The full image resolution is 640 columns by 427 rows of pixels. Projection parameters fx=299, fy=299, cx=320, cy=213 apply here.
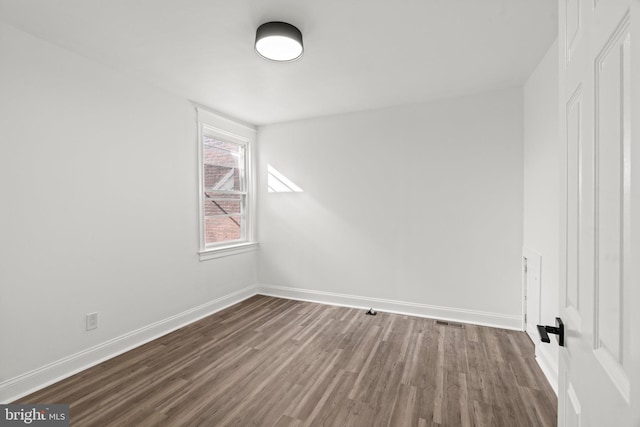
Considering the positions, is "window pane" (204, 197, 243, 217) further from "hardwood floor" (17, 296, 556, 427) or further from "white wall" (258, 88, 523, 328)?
"hardwood floor" (17, 296, 556, 427)

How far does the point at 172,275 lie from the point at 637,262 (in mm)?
3554

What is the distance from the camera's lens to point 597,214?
0.65 meters

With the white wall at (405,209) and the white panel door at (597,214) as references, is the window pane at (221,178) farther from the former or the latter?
the white panel door at (597,214)

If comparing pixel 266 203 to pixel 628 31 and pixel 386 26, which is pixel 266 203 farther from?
pixel 628 31

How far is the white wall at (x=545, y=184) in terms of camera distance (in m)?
2.22

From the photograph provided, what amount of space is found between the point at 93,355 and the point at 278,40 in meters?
2.93

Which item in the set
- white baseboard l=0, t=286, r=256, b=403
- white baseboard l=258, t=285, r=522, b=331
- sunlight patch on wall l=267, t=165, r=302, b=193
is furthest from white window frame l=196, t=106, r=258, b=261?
white baseboard l=258, t=285, r=522, b=331

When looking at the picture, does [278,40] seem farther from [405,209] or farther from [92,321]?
[92,321]

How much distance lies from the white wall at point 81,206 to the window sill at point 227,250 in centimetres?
24

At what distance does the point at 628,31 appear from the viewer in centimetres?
52

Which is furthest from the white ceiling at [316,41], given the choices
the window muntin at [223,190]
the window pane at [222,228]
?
the window pane at [222,228]

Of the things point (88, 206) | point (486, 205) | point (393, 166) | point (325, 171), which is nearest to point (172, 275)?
point (88, 206)

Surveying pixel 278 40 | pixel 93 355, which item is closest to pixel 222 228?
pixel 93 355

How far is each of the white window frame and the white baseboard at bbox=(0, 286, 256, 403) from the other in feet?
2.21
